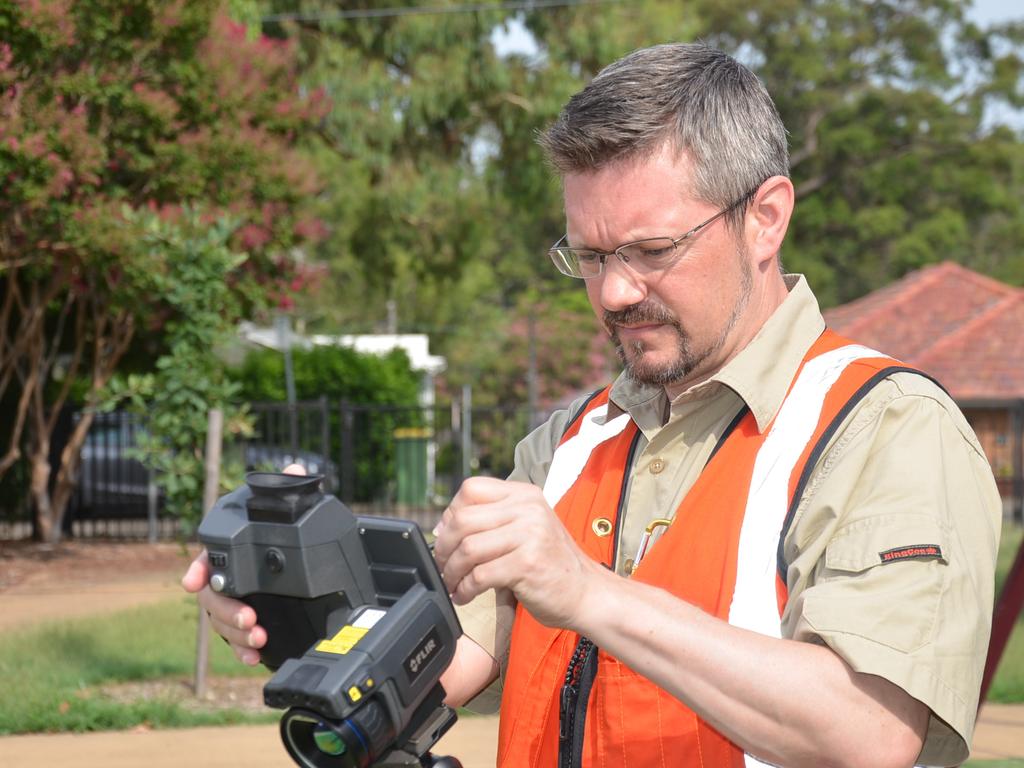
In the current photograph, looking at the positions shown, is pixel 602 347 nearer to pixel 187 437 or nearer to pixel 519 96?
pixel 519 96

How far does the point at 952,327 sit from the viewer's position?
28969 mm

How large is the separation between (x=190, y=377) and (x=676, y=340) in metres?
6.27

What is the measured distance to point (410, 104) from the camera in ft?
60.5

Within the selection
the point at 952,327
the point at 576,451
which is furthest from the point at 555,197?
the point at 576,451

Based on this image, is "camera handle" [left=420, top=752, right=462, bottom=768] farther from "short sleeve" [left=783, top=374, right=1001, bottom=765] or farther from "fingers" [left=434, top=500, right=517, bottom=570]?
"short sleeve" [left=783, top=374, right=1001, bottom=765]

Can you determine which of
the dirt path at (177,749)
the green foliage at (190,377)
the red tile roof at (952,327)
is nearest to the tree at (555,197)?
the red tile roof at (952,327)

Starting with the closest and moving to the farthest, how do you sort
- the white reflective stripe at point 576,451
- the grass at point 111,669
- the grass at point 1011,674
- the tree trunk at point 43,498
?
the white reflective stripe at point 576,451 < the grass at point 111,669 < the grass at point 1011,674 < the tree trunk at point 43,498

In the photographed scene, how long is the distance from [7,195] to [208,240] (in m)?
4.25

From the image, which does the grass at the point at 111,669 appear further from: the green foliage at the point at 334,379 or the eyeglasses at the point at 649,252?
the green foliage at the point at 334,379

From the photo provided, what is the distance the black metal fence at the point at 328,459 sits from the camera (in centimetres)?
1589

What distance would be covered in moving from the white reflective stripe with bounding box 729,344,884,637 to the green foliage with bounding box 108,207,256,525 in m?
6.11

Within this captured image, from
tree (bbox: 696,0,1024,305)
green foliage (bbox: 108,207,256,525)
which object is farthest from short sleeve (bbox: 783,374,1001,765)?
tree (bbox: 696,0,1024,305)

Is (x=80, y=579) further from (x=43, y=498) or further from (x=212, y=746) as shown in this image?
(x=212, y=746)

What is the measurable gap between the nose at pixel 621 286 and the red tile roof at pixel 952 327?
25.5 meters
